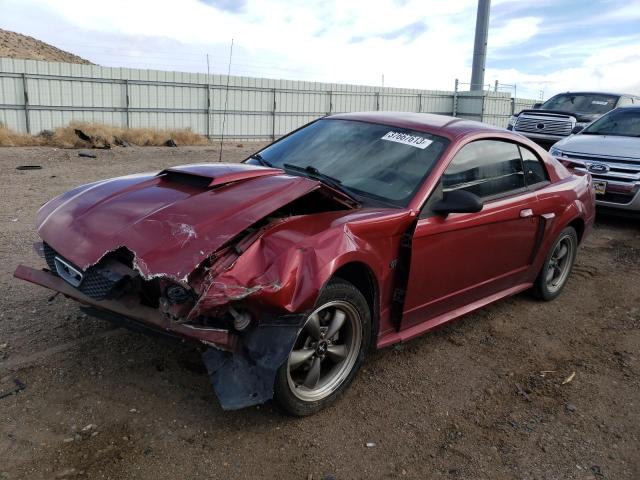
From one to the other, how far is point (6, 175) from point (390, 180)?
9066mm

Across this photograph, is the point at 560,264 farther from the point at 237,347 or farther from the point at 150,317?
the point at 150,317

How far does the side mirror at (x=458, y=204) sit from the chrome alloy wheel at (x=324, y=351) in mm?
927

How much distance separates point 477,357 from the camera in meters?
4.05

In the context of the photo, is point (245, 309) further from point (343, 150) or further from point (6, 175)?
point (6, 175)

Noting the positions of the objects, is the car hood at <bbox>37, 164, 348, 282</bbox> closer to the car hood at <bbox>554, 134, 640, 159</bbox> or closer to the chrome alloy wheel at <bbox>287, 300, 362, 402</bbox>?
the chrome alloy wheel at <bbox>287, 300, 362, 402</bbox>

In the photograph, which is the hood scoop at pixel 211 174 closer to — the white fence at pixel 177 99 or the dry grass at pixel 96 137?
the white fence at pixel 177 99

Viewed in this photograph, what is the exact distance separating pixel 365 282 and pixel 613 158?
21.1 ft

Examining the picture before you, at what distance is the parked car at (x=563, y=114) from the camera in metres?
12.7

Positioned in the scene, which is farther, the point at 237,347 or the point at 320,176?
the point at 320,176

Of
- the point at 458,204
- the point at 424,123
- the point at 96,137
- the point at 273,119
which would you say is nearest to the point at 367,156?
the point at 424,123

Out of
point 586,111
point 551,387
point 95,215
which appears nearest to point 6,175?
point 95,215

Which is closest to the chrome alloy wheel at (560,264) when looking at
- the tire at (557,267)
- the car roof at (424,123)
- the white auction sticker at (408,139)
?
the tire at (557,267)

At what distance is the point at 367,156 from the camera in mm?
4008

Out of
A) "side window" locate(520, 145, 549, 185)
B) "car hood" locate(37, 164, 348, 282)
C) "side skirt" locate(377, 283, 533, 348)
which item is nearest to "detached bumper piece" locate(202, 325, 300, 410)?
"car hood" locate(37, 164, 348, 282)
